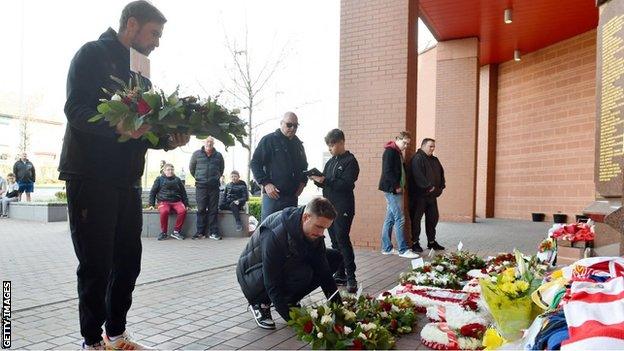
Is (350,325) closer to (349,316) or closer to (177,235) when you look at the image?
(349,316)

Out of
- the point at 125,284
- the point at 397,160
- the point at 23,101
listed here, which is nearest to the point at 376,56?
the point at 397,160

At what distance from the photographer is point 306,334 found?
3379 millimetres

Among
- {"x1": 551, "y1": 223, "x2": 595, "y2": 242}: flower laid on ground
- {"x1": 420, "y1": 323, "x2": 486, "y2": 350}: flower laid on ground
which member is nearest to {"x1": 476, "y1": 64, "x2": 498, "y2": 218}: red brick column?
{"x1": 551, "y1": 223, "x2": 595, "y2": 242}: flower laid on ground

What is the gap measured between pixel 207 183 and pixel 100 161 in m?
7.07

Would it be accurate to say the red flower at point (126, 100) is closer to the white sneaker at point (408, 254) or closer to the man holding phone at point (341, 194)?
the man holding phone at point (341, 194)

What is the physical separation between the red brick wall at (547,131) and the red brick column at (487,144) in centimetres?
20

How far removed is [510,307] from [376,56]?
6138 millimetres

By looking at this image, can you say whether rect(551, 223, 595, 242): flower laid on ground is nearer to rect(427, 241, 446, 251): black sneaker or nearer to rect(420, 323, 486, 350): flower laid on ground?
rect(427, 241, 446, 251): black sneaker

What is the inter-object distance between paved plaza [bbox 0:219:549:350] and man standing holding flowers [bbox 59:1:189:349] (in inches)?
33.3

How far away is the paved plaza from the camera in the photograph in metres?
3.62

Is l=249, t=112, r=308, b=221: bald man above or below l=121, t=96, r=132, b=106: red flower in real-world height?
below

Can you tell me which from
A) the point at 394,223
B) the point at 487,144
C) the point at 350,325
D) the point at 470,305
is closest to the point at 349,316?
the point at 350,325

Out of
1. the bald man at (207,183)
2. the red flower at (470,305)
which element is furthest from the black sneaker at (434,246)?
the red flower at (470,305)

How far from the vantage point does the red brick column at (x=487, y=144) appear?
54.9ft
